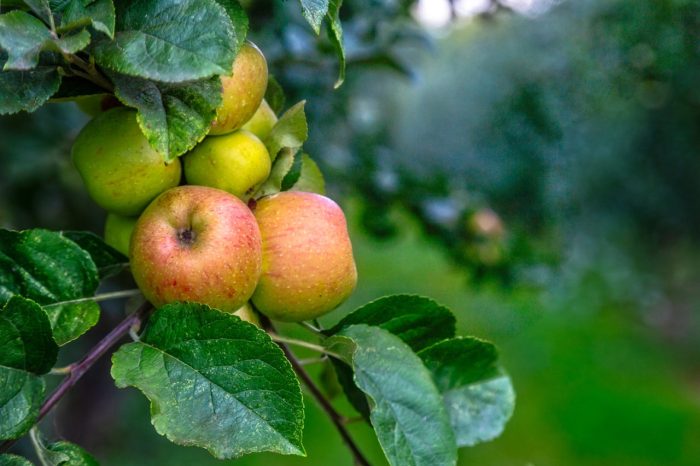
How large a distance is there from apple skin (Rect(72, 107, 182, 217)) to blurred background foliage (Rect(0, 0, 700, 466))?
201 mm

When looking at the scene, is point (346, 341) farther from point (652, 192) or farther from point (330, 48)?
point (652, 192)

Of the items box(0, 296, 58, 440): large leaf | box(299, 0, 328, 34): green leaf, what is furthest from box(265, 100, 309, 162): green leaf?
box(0, 296, 58, 440): large leaf

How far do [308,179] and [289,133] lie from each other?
84 millimetres

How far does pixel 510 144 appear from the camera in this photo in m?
2.14

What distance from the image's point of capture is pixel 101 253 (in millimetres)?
677

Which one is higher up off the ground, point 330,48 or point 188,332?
point 188,332

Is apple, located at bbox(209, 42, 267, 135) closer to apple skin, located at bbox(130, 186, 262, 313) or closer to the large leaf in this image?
apple skin, located at bbox(130, 186, 262, 313)

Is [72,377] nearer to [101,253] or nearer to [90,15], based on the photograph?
[101,253]

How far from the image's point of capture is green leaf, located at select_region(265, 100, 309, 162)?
0.64 meters

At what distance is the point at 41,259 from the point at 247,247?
0.16 metres

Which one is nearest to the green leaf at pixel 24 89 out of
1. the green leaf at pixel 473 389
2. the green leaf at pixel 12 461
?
the green leaf at pixel 12 461

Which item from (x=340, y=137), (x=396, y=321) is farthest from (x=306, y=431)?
(x=396, y=321)

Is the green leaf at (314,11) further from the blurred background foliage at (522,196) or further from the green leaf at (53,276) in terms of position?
the blurred background foliage at (522,196)

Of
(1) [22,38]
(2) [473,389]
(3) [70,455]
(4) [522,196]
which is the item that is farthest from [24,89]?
(4) [522,196]
